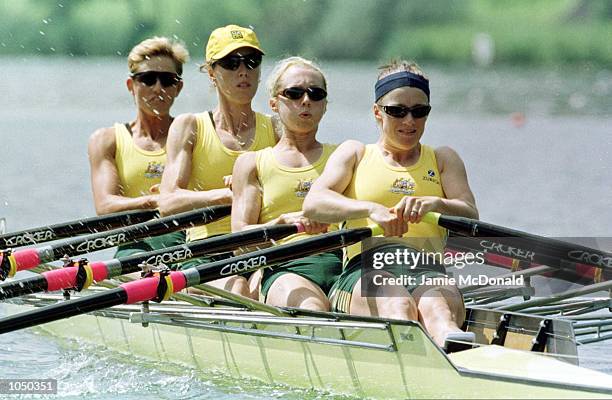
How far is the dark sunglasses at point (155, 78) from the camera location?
23.9ft

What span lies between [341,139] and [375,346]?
14.6 meters

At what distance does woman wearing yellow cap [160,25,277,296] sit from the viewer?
22.0 feet

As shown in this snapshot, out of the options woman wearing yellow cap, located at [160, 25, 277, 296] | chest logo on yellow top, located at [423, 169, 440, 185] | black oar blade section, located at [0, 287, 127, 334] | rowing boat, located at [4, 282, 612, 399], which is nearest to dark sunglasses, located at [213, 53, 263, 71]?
woman wearing yellow cap, located at [160, 25, 277, 296]

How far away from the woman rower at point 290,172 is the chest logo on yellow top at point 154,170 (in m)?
1.26

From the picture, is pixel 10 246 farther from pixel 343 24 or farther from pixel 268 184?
pixel 343 24

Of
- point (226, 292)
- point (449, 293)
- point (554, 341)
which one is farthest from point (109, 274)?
point (554, 341)

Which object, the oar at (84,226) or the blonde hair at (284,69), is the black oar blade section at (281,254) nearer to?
the blonde hair at (284,69)

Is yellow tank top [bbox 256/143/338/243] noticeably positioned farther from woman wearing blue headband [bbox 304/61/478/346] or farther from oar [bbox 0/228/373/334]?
oar [bbox 0/228/373/334]

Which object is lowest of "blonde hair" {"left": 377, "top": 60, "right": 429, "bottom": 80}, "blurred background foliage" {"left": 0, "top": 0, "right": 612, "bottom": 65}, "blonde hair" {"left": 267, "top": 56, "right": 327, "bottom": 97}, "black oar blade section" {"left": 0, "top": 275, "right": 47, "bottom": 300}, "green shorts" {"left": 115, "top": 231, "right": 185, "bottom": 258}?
"black oar blade section" {"left": 0, "top": 275, "right": 47, "bottom": 300}

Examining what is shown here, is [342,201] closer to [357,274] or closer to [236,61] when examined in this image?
[357,274]

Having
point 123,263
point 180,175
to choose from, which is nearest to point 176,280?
point 123,263

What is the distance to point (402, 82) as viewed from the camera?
5371mm

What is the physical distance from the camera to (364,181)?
18.0ft

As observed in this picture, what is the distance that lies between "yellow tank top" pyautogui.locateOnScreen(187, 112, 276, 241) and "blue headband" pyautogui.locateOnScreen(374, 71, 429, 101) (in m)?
1.53
